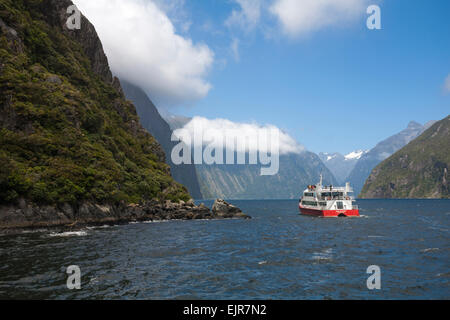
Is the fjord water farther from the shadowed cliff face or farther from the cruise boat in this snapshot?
the shadowed cliff face

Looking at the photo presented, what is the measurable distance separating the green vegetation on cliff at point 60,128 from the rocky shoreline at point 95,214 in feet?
6.56

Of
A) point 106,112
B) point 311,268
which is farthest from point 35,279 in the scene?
point 106,112

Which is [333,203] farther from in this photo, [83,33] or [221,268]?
[83,33]

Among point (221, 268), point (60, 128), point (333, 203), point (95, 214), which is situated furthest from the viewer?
point (333, 203)

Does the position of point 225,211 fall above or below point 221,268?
below

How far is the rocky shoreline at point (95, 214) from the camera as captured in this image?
55612 mm

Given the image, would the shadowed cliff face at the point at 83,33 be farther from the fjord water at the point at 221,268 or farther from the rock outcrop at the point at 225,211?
the fjord water at the point at 221,268

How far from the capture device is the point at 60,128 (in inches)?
3051

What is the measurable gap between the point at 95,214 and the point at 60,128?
81.8 feet

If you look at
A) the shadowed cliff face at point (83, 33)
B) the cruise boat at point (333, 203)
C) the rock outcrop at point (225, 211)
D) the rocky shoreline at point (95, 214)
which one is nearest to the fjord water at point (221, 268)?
the rocky shoreline at point (95, 214)

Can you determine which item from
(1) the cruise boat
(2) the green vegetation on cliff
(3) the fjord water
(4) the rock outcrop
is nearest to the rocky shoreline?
(4) the rock outcrop

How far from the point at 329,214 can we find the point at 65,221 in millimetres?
71477

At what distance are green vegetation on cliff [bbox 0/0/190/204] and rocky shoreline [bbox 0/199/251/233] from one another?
78.7 inches

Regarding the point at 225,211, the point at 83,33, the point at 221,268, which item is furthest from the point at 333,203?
the point at 83,33
